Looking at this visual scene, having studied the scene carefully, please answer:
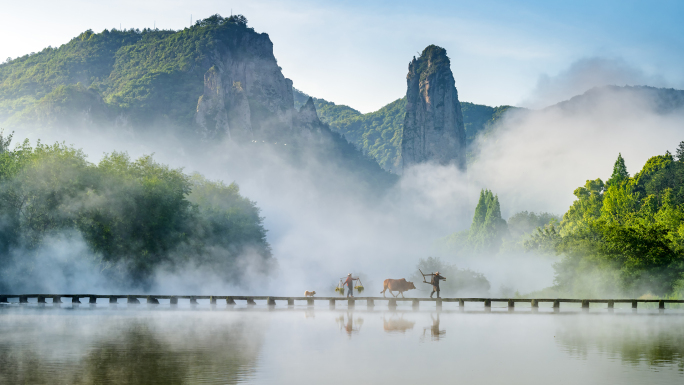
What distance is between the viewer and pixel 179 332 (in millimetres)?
29656

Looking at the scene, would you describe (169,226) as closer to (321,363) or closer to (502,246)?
(321,363)

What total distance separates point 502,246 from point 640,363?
15612 cm

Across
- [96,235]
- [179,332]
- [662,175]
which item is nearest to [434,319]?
[179,332]

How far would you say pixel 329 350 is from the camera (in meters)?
23.7

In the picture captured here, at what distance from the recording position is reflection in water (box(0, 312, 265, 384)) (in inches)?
700

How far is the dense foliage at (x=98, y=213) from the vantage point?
53938 millimetres

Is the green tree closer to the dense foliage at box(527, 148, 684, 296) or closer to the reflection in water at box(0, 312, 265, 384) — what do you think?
the dense foliage at box(527, 148, 684, 296)

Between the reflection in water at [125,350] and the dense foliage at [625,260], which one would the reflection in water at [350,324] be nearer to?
the reflection in water at [125,350]

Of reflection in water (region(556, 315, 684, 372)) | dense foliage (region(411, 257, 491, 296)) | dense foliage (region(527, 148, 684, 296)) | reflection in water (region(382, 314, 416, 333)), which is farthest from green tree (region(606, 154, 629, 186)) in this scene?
reflection in water (region(382, 314, 416, 333))

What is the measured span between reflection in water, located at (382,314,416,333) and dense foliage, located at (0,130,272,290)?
29153mm

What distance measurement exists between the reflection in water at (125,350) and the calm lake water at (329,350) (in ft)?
0.11

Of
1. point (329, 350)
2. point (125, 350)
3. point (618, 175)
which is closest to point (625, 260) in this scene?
point (329, 350)

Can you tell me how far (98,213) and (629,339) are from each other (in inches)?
1706

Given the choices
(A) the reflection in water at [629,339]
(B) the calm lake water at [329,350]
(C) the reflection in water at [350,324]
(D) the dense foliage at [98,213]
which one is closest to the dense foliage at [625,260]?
(A) the reflection in water at [629,339]
